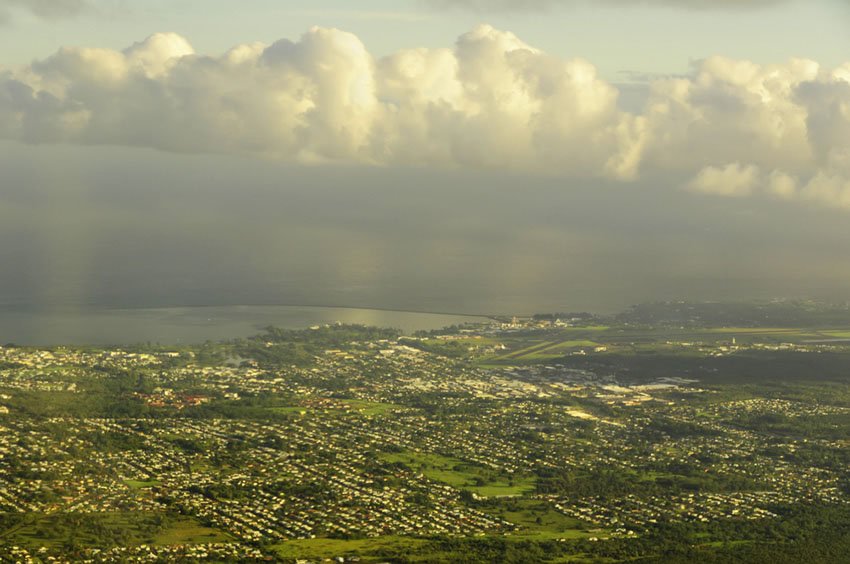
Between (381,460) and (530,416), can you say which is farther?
(530,416)

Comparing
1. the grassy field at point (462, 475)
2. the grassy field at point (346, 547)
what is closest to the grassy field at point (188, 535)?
the grassy field at point (346, 547)

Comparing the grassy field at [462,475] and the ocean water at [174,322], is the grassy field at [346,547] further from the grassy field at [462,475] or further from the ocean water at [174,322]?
the ocean water at [174,322]

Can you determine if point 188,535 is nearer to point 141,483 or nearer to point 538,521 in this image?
point 141,483

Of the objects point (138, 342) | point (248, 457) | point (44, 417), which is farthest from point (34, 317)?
point (248, 457)

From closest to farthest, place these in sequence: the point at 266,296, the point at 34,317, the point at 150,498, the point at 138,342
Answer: the point at 150,498, the point at 138,342, the point at 34,317, the point at 266,296

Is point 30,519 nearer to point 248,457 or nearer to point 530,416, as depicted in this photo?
point 248,457

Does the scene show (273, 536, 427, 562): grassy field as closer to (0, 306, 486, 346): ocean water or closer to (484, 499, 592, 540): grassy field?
(484, 499, 592, 540): grassy field
